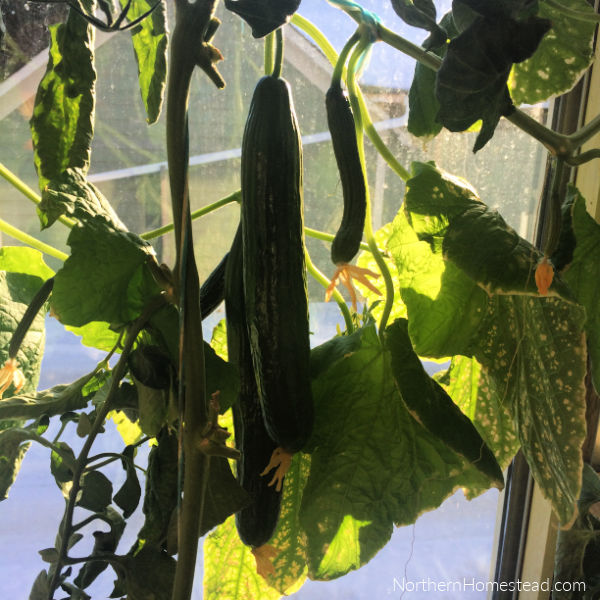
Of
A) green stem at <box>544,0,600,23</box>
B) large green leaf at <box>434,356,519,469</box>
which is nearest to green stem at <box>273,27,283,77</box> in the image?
green stem at <box>544,0,600,23</box>

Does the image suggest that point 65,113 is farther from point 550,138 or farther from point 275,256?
point 550,138

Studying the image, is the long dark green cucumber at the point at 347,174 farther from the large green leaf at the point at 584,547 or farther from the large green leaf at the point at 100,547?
the large green leaf at the point at 584,547

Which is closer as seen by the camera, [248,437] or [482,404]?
[248,437]

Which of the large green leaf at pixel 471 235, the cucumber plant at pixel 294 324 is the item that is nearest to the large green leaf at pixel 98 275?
the cucumber plant at pixel 294 324

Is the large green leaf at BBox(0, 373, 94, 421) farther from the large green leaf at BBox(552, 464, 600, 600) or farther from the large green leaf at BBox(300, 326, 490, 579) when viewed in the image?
the large green leaf at BBox(552, 464, 600, 600)

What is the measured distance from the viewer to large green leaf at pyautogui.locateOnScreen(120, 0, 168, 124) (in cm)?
47

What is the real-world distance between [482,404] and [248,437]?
248mm

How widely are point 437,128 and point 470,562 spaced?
760mm

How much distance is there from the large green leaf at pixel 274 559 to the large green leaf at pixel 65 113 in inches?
13.3

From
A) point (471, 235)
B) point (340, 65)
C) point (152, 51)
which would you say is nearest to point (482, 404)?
point (471, 235)

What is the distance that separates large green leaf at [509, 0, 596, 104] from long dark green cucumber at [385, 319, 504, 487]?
0.31m

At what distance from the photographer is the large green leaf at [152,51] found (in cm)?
47

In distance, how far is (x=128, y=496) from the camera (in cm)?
47

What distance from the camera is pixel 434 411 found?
1.41ft
